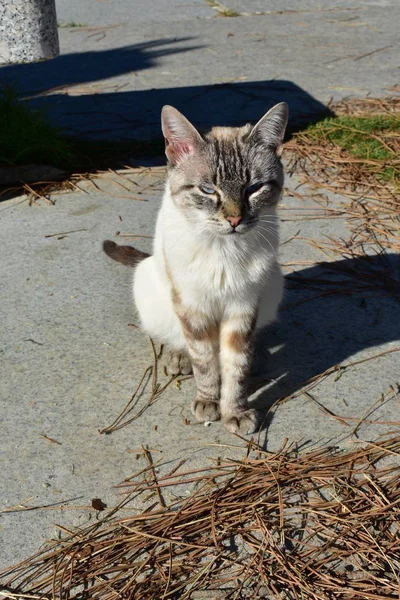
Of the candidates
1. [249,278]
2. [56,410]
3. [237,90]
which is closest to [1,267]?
[56,410]

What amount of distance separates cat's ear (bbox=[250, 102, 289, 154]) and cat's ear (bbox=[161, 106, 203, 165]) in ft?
0.75

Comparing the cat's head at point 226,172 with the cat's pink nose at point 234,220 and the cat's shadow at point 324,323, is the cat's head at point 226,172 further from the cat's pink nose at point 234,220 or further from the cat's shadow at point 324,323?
the cat's shadow at point 324,323

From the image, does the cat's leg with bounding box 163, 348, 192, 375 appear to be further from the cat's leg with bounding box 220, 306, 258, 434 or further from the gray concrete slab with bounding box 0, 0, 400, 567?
the cat's leg with bounding box 220, 306, 258, 434

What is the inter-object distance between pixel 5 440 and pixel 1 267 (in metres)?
1.45

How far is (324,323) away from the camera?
358cm

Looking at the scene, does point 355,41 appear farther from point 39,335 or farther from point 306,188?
point 39,335

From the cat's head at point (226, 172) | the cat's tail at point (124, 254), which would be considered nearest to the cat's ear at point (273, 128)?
the cat's head at point (226, 172)

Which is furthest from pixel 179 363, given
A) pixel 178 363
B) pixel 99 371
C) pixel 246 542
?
pixel 246 542

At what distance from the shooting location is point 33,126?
510 cm

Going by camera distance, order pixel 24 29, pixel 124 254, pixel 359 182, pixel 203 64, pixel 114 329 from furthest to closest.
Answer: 1. pixel 203 64
2. pixel 359 182
3. pixel 24 29
4. pixel 124 254
5. pixel 114 329

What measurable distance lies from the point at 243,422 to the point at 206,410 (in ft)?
0.56

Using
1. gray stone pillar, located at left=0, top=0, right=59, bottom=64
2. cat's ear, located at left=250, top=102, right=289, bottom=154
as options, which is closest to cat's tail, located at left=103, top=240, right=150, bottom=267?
cat's ear, located at left=250, top=102, right=289, bottom=154

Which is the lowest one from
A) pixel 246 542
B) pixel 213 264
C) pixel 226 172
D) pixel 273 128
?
pixel 246 542

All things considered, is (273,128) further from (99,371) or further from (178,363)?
(99,371)
